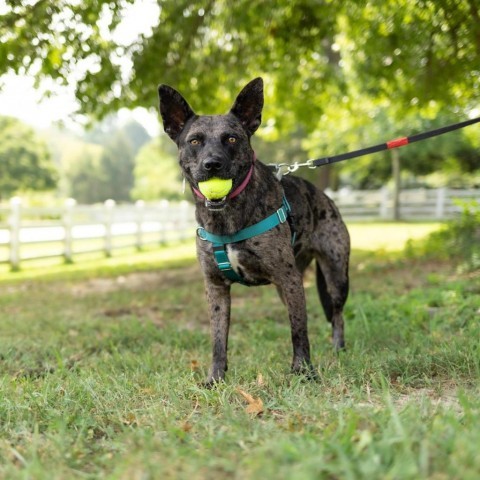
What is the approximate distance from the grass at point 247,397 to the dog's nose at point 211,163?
132cm

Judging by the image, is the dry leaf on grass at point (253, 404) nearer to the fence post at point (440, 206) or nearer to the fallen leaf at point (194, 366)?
the fallen leaf at point (194, 366)

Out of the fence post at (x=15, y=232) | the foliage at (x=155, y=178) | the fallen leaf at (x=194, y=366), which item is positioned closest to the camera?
the fallen leaf at (x=194, y=366)

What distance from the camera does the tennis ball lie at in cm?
349

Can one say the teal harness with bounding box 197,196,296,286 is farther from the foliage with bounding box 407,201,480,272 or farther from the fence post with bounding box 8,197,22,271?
the fence post with bounding box 8,197,22,271

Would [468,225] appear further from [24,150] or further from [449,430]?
[24,150]

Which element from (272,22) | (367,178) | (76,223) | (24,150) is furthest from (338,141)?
(24,150)

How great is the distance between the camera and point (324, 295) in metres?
5.10

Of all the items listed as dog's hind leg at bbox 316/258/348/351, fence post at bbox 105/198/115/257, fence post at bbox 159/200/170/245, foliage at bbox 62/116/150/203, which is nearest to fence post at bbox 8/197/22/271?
fence post at bbox 105/198/115/257

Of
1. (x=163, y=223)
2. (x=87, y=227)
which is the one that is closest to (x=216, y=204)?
(x=87, y=227)

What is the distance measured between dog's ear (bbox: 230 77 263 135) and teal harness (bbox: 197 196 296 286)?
647 millimetres

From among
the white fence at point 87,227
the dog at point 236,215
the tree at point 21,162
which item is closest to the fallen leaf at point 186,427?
the dog at point 236,215

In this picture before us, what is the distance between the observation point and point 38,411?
313cm

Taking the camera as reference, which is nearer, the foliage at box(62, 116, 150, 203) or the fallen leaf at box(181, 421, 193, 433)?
the fallen leaf at box(181, 421, 193, 433)

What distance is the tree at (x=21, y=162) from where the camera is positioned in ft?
166
